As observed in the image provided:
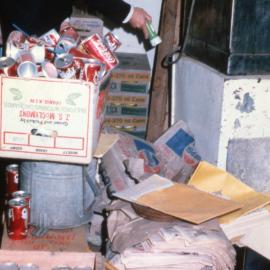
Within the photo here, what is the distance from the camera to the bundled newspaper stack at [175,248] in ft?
6.00

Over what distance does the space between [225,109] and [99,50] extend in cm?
59

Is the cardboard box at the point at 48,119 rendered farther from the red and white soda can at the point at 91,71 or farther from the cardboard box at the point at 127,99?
the cardboard box at the point at 127,99

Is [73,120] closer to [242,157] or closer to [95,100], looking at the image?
[95,100]

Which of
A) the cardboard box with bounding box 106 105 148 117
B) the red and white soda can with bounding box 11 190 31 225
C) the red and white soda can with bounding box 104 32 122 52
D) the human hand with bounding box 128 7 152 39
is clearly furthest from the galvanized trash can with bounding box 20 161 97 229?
the cardboard box with bounding box 106 105 148 117

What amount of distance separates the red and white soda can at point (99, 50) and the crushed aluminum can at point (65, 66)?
0.56 ft

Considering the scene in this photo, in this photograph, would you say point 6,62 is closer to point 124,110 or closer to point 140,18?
point 140,18

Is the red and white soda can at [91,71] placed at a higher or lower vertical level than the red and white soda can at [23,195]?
higher

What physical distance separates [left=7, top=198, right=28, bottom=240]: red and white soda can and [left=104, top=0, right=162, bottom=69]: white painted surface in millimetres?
1926

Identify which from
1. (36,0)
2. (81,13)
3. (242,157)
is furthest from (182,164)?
(81,13)

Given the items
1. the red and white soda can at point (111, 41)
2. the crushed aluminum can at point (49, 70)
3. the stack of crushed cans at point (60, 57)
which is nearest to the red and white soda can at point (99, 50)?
the stack of crushed cans at point (60, 57)

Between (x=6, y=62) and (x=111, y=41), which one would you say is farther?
(x=111, y=41)

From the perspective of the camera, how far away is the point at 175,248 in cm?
184

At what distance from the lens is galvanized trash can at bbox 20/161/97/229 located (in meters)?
2.34

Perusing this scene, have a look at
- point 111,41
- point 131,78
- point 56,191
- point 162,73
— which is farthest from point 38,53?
point 162,73
